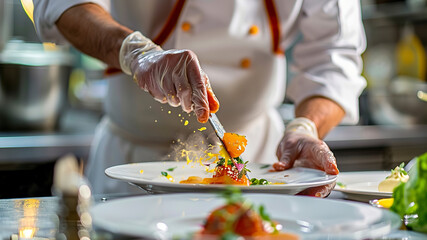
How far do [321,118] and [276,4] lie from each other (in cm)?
37

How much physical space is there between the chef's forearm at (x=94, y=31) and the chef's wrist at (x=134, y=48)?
36 millimetres

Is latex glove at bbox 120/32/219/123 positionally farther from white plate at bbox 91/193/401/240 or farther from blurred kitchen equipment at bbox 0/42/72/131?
blurred kitchen equipment at bbox 0/42/72/131

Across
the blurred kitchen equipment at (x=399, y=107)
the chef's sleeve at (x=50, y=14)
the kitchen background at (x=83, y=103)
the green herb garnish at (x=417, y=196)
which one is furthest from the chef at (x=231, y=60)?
the blurred kitchen equipment at (x=399, y=107)

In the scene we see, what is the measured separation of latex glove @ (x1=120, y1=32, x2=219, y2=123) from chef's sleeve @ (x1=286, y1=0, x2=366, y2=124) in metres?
0.65

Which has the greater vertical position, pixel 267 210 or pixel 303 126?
pixel 267 210

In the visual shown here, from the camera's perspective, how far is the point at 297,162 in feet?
4.36

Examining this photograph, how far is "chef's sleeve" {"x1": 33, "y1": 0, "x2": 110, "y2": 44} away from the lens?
60.1 inches

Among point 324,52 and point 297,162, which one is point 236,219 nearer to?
point 297,162

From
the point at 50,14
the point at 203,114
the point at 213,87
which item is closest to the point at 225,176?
the point at 203,114

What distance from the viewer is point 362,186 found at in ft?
4.07

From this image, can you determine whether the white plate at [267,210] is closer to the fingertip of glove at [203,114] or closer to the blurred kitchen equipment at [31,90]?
the fingertip of glove at [203,114]

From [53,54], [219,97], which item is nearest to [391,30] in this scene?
[53,54]

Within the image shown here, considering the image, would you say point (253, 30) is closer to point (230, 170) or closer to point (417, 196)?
point (230, 170)

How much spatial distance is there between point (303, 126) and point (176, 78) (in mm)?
494
